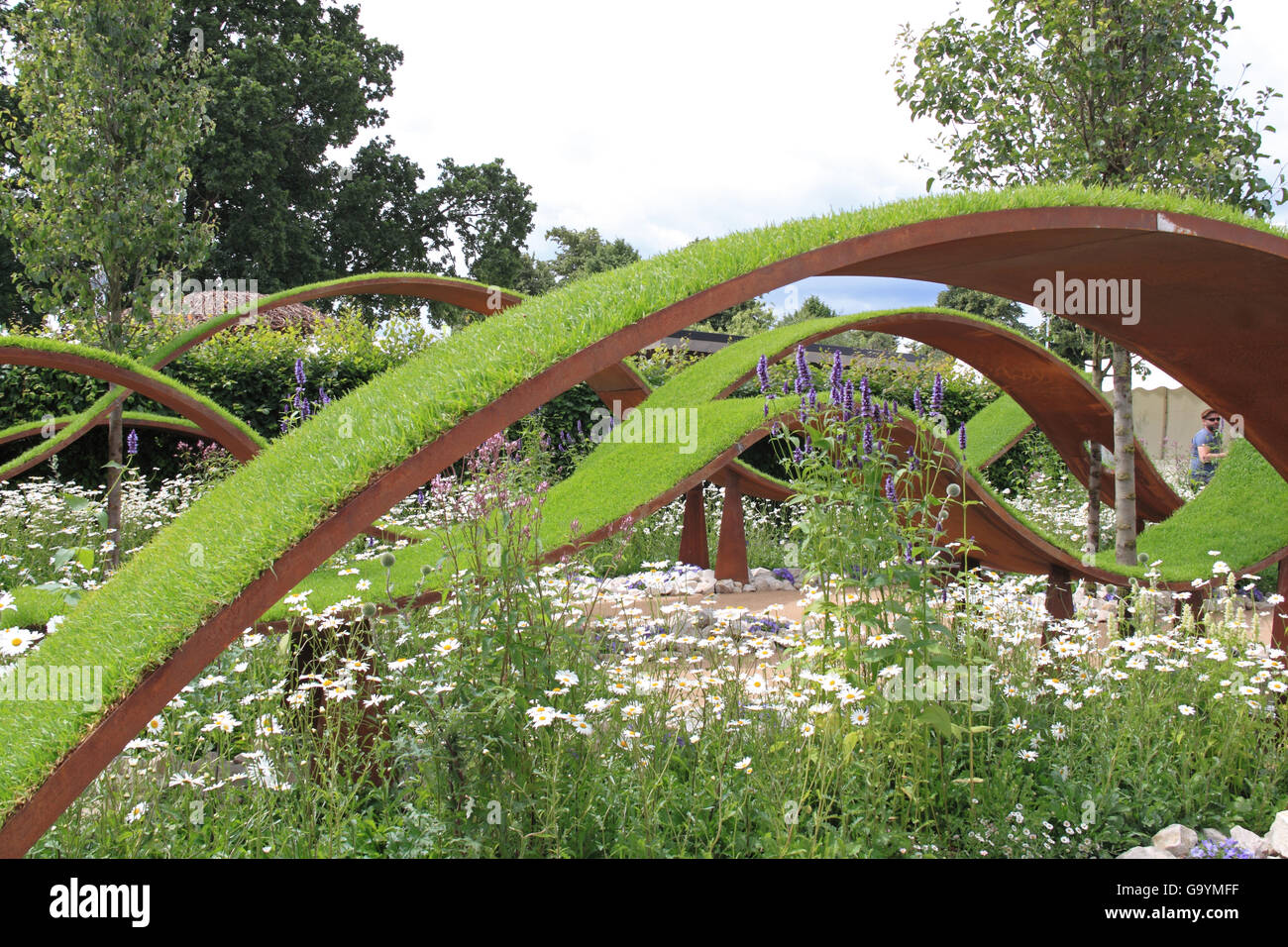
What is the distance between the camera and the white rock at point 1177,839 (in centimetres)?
317

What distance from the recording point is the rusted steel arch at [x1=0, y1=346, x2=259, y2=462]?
5469 millimetres

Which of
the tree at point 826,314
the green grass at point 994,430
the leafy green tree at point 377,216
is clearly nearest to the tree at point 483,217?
the leafy green tree at point 377,216

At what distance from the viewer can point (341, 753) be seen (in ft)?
10.7

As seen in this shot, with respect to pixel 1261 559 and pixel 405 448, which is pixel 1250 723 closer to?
pixel 1261 559

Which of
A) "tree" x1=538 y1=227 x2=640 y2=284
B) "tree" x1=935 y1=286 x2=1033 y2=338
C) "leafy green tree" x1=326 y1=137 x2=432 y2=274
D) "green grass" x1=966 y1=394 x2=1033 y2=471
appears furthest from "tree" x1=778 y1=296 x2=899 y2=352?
"green grass" x1=966 y1=394 x2=1033 y2=471

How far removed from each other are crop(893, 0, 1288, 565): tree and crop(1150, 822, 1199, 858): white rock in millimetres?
4063

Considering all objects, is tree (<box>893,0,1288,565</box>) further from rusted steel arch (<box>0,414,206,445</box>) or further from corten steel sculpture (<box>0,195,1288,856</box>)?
rusted steel arch (<box>0,414,206,445</box>)

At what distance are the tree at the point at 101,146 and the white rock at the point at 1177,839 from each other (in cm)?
863

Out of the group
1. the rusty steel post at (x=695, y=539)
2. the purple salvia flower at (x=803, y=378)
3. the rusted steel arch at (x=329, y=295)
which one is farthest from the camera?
the rusty steel post at (x=695, y=539)

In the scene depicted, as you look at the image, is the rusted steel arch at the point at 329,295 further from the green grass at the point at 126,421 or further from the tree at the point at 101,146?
the tree at the point at 101,146

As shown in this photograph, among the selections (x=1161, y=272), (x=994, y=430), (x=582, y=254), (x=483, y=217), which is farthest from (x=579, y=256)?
(x=1161, y=272)

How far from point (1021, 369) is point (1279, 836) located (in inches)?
170

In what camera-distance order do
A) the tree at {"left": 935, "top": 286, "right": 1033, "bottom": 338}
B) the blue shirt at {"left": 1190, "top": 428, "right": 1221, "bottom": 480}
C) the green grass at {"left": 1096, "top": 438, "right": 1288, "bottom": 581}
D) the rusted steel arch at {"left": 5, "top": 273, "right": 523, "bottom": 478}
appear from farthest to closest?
the tree at {"left": 935, "top": 286, "right": 1033, "bottom": 338} < the blue shirt at {"left": 1190, "top": 428, "right": 1221, "bottom": 480} < the rusted steel arch at {"left": 5, "top": 273, "right": 523, "bottom": 478} < the green grass at {"left": 1096, "top": 438, "right": 1288, "bottom": 581}
